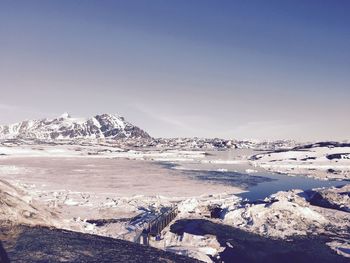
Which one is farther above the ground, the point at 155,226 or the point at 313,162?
the point at 313,162

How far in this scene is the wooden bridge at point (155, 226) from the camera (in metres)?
23.8

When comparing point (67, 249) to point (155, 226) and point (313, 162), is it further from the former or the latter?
point (313, 162)

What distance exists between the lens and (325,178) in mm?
66688

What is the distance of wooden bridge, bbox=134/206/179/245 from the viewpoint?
23.8m

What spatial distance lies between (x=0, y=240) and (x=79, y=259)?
2.70 m

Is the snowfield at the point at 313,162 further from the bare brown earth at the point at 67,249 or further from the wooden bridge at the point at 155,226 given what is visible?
the bare brown earth at the point at 67,249

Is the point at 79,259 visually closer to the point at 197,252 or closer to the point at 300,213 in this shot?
the point at 197,252

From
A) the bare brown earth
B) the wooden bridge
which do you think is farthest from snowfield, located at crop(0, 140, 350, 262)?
the bare brown earth

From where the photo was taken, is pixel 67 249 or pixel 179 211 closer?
pixel 67 249

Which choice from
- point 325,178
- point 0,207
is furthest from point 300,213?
point 325,178

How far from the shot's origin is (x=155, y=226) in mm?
26656

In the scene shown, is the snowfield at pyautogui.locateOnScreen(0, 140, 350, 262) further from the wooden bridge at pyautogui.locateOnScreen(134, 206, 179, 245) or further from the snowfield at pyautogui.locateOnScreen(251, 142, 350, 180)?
the snowfield at pyautogui.locateOnScreen(251, 142, 350, 180)

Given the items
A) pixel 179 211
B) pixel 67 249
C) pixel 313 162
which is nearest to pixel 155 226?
pixel 179 211

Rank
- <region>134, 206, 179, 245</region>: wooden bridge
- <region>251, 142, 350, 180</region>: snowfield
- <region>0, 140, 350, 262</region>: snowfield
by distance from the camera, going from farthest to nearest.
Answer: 1. <region>251, 142, 350, 180</region>: snowfield
2. <region>134, 206, 179, 245</region>: wooden bridge
3. <region>0, 140, 350, 262</region>: snowfield
